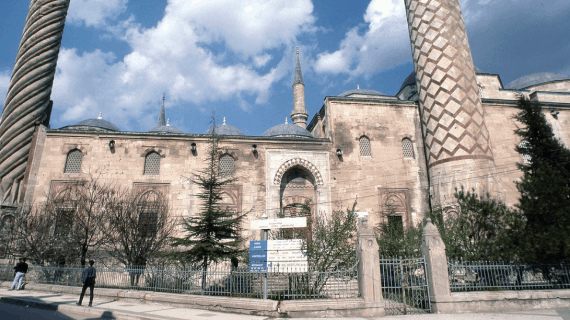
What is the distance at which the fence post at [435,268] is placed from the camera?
7504mm

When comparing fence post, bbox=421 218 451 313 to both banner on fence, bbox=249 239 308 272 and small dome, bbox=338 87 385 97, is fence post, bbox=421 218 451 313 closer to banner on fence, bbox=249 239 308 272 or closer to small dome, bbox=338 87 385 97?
banner on fence, bbox=249 239 308 272

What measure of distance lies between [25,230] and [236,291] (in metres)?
10.5

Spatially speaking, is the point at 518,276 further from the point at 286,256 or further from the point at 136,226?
the point at 136,226

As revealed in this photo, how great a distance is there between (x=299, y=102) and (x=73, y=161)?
18.2 m

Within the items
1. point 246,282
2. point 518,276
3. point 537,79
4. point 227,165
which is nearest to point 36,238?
point 227,165

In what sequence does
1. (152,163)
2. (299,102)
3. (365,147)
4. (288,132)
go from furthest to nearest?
(299,102) < (288,132) < (365,147) < (152,163)

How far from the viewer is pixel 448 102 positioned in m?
16.1

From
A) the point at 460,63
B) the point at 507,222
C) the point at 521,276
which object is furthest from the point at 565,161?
the point at 460,63

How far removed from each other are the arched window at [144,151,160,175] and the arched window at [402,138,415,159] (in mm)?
12597

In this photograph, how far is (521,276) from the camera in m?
8.55

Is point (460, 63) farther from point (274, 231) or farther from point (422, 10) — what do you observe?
point (274, 231)

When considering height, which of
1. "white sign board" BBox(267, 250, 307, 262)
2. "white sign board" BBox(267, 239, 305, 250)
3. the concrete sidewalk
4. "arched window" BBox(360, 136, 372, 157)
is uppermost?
"arched window" BBox(360, 136, 372, 157)

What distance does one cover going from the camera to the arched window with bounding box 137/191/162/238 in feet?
46.5

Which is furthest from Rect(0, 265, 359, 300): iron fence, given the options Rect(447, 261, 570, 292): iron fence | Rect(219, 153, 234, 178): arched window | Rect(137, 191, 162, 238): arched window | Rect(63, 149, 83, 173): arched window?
Rect(63, 149, 83, 173): arched window
